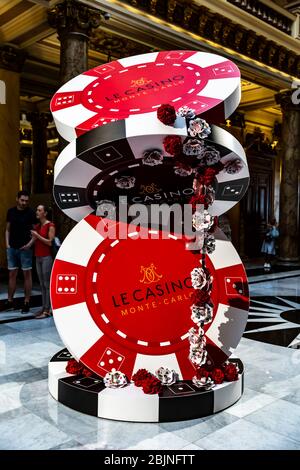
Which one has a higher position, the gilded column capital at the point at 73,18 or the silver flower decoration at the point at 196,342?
the gilded column capital at the point at 73,18

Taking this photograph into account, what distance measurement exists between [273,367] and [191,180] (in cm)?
174

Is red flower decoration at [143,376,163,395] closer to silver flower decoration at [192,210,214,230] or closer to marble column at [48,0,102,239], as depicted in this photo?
silver flower decoration at [192,210,214,230]

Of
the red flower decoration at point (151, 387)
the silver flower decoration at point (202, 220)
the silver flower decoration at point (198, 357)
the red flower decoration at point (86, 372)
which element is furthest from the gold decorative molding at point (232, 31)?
the red flower decoration at point (151, 387)

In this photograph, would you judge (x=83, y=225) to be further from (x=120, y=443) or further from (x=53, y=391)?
(x=120, y=443)

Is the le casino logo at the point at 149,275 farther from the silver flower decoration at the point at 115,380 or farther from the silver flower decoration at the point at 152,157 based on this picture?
the silver flower decoration at the point at 152,157

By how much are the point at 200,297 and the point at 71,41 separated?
5.37m

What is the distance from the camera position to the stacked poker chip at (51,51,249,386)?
237 centimetres

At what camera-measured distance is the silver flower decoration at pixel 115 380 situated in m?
2.52

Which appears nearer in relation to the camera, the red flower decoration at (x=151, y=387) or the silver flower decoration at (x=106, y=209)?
the red flower decoration at (x=151, y=387)

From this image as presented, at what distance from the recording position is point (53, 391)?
2.79 meters

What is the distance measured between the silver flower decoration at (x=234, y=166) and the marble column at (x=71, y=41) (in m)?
4.20

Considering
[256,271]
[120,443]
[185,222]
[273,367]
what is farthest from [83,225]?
[256,271]

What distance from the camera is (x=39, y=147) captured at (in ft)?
44.0

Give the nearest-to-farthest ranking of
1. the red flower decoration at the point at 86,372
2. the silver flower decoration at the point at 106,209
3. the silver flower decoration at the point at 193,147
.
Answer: the silver flower decoration at the point at 193,147 < the red flower decoration at the point at 86,372 < the silver flower decoration at the point at 106,209
